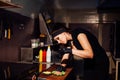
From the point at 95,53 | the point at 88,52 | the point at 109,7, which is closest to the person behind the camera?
the point at 88,52

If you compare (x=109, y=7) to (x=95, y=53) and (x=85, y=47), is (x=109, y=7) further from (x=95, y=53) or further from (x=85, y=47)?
(x=85, y=47)

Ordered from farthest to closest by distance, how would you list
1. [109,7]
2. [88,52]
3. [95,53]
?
[109,7]
[95,53]
[88,52]

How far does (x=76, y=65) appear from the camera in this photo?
4.26 meters

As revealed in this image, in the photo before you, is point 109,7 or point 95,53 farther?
point 109,7

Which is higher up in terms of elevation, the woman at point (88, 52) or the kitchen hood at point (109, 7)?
the kitchen hood at point (109, 7)

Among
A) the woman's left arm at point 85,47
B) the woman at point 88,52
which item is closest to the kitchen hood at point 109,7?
the woman at point 88,52

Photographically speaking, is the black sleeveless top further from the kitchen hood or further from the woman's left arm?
the kitchen hood

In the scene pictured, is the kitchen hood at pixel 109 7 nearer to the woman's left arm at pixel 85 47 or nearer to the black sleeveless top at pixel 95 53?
the black sleeveless top at pixel 95 53

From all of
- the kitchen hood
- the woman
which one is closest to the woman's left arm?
the woman

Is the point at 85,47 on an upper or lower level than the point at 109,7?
lower

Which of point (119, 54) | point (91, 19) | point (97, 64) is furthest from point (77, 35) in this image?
point (91, 19)

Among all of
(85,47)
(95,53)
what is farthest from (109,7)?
(85,47)

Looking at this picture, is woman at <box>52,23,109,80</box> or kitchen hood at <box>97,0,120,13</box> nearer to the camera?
woman at <box>52,23,109,80</box>

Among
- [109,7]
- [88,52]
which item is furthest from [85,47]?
[109,7]
